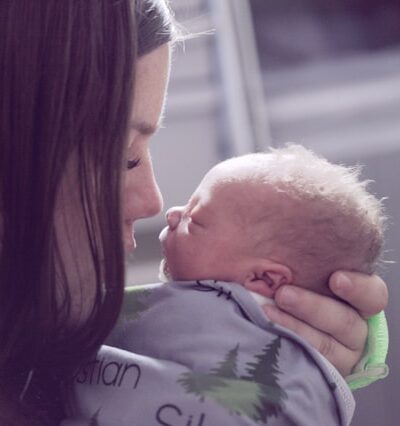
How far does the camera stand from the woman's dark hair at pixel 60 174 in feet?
2.39

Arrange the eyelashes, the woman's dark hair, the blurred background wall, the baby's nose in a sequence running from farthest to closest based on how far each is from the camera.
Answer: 1. the blurred background wall
2. the baby's nose
3. the eyelashes
4. the woman's dark hair

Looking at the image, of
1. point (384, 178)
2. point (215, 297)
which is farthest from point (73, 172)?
point (384, 178)

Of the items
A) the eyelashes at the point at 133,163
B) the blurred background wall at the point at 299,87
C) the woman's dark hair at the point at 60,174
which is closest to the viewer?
the woman's dark hair at the point at 60,174

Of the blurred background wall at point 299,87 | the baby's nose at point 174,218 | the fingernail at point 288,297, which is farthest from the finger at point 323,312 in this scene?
the blurred background wall at point 299,87

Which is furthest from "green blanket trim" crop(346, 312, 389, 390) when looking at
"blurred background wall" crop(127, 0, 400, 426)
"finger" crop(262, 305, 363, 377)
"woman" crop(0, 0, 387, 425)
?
"blurred background wall" crop(127, 0, 400, 426)

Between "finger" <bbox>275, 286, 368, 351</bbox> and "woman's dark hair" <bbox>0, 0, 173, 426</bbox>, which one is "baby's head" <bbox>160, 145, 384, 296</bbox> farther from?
"woman's dark hair" <bbox>0, 0, 173, 426</bbox>

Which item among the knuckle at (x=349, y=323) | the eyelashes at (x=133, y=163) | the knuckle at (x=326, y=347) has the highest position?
the eyelashes at (x=133, y=163)

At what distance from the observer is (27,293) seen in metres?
0.79

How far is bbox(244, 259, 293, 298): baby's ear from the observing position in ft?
3.00

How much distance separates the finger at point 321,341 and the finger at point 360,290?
56 mm

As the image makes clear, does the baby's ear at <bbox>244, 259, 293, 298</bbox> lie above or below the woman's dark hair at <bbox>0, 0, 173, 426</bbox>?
below

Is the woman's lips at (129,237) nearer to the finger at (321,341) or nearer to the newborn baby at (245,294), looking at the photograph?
the newborn baby at (245,294)

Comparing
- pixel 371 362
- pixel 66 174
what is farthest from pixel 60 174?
pixel 371 362

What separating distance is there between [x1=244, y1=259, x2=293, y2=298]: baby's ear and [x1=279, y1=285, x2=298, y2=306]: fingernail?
3 centimetres
